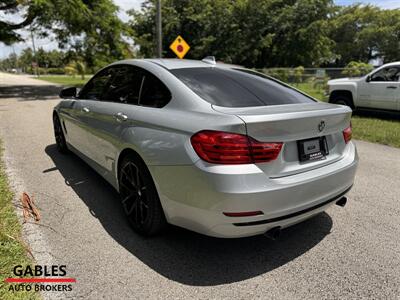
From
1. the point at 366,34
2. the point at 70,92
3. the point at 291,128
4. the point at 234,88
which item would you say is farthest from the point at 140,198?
the point at 366,34

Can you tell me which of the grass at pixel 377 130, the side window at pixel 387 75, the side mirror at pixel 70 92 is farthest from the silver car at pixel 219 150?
the side window at pixel 387 75

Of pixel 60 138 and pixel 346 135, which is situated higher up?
pixel 346 135

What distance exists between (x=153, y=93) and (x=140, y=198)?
100cm

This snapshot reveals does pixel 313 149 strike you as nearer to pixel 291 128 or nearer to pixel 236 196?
pixel 291 128

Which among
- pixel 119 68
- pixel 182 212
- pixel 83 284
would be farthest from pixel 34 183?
pixel 182 212

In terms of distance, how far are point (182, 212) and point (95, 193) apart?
192 cm

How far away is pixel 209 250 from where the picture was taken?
2887 millimetres

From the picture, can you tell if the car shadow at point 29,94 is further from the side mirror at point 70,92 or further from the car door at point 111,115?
the car door at point 111,115

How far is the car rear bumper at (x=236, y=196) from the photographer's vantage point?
2.25 metres

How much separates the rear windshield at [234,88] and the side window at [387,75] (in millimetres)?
7846

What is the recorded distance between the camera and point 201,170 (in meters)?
2.30

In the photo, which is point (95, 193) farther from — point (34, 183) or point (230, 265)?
point (230, 265)

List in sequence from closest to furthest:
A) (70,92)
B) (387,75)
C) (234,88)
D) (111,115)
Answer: (234,88)
(111,115)
(70,92)
(387,75)

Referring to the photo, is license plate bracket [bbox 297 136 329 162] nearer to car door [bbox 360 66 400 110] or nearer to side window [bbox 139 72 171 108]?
side window [bbox 139 72 171 108]
